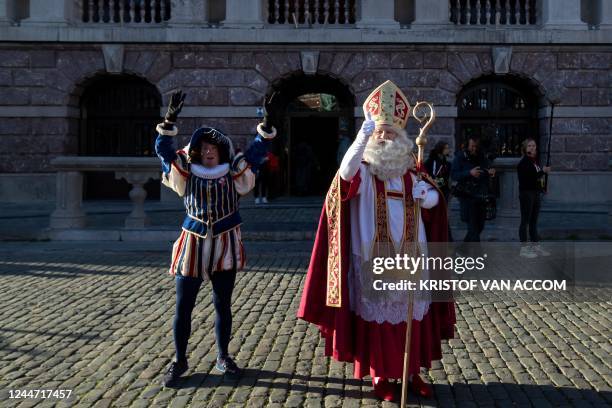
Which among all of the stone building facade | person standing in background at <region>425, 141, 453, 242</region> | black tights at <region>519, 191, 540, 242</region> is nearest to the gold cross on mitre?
person standing in background at <region>425, 141, 453, 242</region>

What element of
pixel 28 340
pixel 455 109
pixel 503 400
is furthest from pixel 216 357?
pixel 455 109

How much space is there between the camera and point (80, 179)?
10.9 m

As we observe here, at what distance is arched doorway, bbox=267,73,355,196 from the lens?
17.8 m

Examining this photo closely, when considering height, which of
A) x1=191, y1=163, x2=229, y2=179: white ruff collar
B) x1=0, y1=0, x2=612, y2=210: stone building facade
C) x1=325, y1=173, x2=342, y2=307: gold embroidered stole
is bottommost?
x1=325, y1=173, x2=342, y2=307: gold embroidered stole

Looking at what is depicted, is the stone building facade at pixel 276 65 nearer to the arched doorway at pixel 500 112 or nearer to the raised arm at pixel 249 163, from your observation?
the arched doorway at pixel 500 112

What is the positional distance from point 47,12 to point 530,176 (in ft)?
44.4

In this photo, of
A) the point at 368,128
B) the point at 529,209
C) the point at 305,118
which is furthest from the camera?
the point at 305,118

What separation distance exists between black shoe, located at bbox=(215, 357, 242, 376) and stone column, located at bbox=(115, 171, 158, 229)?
6756 mm

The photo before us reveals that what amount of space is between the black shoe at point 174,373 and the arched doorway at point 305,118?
1350cm

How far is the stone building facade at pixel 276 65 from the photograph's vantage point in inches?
643

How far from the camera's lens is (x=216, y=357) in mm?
4422

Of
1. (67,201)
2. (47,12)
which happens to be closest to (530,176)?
(67,201)

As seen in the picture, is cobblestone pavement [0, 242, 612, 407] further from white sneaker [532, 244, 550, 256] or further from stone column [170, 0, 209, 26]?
stone column [170, 0, 209, 26]

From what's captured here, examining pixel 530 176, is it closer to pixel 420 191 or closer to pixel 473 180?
pixel 473 180
